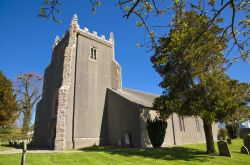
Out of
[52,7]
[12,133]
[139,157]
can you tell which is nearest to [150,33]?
[52,7]

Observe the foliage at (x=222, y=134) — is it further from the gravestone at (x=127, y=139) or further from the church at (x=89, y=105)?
the gravestone at (x=127, y=139)

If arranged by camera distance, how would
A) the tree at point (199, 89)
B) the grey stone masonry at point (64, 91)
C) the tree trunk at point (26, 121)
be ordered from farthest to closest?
the tree trunk at point (26, 121), the grey stone masonry at point (64, 91), the tree at point (199, 89)

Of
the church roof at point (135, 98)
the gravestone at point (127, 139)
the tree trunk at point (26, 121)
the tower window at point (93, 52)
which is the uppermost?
the tower window at point (93, 52)

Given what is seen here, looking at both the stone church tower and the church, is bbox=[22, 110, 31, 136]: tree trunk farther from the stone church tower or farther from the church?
the church

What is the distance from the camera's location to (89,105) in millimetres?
25766

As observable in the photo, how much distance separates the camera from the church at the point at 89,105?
2330cm

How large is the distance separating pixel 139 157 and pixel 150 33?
12.0 meters

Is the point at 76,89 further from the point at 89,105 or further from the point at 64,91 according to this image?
the point at 89,105

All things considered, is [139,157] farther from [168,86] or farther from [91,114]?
[91,114]

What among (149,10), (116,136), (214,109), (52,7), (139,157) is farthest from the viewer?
(116,136)

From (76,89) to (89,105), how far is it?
255 centimetres

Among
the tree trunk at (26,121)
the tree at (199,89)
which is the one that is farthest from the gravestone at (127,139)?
the tree trunk at (26,121)

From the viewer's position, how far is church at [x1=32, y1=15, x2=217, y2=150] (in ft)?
76.4

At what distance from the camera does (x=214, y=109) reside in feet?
58.7
